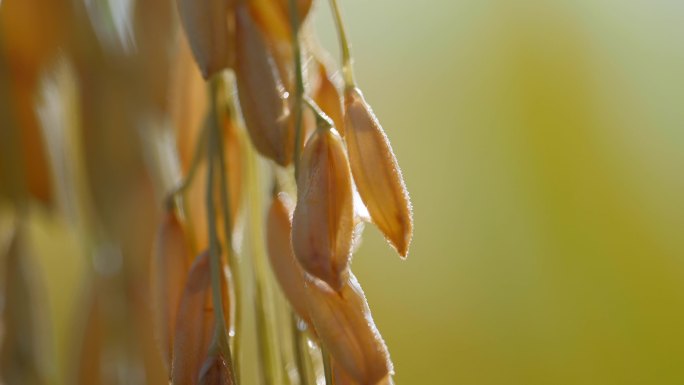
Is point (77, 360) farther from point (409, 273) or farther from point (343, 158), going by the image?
point (409, 273)

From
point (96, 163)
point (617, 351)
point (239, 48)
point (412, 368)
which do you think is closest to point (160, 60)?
point (96, 163)

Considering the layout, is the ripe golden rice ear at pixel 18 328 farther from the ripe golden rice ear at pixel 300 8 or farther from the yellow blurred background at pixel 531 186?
the yellow blurred background at pixel 531 186

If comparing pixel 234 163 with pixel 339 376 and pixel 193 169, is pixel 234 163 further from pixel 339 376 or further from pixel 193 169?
pixel 339 376

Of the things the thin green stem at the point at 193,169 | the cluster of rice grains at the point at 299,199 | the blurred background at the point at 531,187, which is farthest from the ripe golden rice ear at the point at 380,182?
the blurred background at the point at 531,187

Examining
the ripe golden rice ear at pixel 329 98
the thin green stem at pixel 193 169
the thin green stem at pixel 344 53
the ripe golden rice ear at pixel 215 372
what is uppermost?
the thin green stem at pixel 344 53

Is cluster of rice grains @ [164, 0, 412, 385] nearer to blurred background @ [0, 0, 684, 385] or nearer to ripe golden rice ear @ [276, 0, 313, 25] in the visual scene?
ripe golden rice ear @ [276, 0, 313, 25]

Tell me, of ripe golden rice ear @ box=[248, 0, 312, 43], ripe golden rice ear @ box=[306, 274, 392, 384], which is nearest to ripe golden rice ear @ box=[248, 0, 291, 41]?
ripe golden rice ear @ box=[248, 0, 312, 43]

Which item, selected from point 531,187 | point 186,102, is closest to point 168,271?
point 186,102
